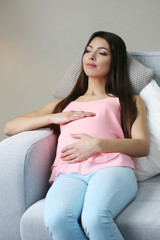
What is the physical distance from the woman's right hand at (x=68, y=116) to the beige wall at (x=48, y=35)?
137 centimetres

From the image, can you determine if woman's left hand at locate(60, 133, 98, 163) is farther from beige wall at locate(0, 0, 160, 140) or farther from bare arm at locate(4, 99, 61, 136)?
beige wall at locate(0, 0, 160, 140)

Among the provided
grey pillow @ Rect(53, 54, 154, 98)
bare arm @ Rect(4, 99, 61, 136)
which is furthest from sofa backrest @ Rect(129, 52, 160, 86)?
bare arm @ Rect(4, 99, 61, 136)

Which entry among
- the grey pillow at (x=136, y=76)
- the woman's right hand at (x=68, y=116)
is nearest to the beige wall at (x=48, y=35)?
the grey pillow at (x=136, y=76)

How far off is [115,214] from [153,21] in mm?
1909

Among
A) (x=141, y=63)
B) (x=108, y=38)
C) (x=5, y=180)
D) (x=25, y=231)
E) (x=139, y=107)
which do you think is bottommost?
(x=25, y=231)

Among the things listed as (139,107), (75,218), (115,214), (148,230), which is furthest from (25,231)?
(139,107)

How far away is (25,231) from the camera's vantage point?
Answer: 56.2 inches

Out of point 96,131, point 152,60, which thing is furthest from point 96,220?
point 152,60

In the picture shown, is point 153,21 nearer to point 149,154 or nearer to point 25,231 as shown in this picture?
point 149,154

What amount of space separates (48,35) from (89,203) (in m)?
2.00

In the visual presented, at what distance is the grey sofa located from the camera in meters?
1.35

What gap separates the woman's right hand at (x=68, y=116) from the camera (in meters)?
1.77

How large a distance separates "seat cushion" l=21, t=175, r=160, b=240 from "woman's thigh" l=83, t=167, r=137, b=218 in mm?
37

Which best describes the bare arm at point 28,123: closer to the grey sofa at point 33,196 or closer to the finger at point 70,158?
the grey sofa at point 33,196
